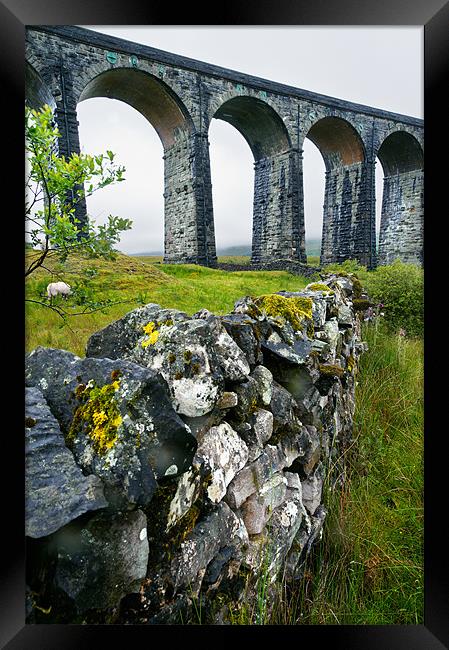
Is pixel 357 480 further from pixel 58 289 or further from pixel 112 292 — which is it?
pixel 58 289

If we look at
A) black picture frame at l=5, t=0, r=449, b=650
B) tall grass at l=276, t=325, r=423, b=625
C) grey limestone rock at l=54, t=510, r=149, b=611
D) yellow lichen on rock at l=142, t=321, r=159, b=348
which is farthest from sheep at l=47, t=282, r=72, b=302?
tall grass at l=276, t=325, r=423, b=625

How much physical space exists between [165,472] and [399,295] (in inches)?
196

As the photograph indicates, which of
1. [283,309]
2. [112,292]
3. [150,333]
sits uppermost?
[112,292]

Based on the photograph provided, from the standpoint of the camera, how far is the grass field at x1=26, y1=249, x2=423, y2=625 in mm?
1951

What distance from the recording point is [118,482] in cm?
115

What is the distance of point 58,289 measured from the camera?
7.70ft

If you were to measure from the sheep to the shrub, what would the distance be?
147 inches

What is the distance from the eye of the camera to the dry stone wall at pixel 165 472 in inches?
44.9

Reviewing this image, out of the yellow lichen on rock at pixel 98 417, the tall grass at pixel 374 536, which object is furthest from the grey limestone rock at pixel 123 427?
the tall grass at pixel 374 536

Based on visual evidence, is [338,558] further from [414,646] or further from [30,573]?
[30,573]

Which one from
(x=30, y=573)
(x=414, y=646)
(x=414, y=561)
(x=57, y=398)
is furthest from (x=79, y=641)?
(x=414, y=561)

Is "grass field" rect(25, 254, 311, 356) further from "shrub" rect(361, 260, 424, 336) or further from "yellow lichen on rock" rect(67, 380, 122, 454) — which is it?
"shrub" rect(361, 260, 424, 336)

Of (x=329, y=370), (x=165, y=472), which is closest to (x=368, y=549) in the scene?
(x=329, y=370)

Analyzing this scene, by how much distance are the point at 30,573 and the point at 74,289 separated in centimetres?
164
